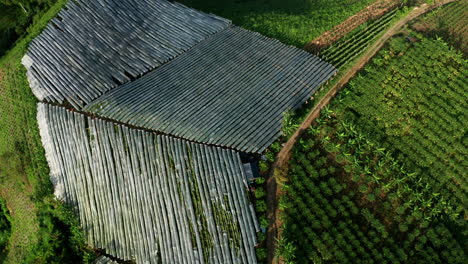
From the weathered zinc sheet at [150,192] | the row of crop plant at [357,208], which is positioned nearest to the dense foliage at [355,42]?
the row of crop plant at [357,208]

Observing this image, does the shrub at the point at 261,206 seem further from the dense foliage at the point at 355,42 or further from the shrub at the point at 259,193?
the dense foliage at the point at 355,42

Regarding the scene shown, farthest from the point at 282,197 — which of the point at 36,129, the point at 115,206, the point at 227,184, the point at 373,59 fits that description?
the point at 36,129

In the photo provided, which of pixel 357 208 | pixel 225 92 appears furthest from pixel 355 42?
pixel 357 208

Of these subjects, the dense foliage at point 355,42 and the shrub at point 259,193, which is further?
the dense foliage at point 355,42

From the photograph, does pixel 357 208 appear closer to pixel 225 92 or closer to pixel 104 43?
pixel 225 92

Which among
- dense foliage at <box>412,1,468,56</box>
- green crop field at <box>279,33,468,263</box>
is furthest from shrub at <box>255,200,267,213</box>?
dense foliage at <box>412,1,468,56</box>

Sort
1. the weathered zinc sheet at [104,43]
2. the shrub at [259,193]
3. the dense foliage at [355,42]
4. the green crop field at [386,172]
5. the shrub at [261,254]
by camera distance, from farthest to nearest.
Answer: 1. the dense foliage at [355,42]
2. the weathered zinc sheet at [104,43]
3. the shrub at [259,193]
4. the green crop field at [386,172]
5. the shrub at [261,254]

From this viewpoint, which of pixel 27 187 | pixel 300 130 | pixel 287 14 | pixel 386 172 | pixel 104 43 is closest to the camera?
pixel 386 172

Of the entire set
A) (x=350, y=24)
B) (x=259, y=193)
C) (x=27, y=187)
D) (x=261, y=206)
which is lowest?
(x=261, y=206)
